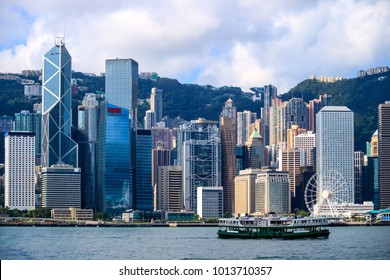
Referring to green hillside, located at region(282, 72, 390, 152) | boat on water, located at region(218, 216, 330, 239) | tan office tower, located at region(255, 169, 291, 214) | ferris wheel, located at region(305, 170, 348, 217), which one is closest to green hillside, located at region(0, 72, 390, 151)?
green hillside, located at region(282, 72, 390, 152)

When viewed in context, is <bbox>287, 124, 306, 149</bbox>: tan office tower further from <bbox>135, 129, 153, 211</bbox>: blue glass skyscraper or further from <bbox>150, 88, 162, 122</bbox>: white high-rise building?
<bbox>135, 129, 153, 211</bbox>: blue glass skyscraper

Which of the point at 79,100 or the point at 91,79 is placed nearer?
the point at 79,100

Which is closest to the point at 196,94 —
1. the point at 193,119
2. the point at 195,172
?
the point at 193,119

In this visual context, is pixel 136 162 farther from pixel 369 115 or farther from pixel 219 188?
pixel 369 115

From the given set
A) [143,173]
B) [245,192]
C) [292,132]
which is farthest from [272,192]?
[292,132]

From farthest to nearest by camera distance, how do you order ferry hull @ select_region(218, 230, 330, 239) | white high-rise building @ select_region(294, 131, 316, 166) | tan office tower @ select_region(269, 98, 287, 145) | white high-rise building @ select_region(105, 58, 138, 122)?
tan office tower @ select_region(269, 98, 287, 145), white high-rise building @ select_region(105, 58, 138, 122), white high-rise building @ select_region(294, 131, 316, 166), ferry hull @ select_region(218, 230, 330, 239)

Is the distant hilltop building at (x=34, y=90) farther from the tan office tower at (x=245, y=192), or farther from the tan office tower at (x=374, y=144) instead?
the tan office tower at (x=374, y=144)
